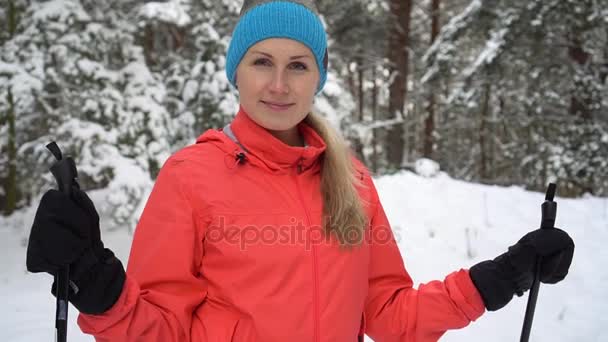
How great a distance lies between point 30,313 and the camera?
13.1 ft

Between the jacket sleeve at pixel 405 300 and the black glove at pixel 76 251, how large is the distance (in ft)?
3.71

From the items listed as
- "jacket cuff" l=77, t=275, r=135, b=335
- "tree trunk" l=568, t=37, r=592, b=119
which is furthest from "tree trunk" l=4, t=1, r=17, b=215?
"tree trunk" l=568, t=37, r=592, b=119

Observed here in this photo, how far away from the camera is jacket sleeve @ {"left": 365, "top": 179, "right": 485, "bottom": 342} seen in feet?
6.10

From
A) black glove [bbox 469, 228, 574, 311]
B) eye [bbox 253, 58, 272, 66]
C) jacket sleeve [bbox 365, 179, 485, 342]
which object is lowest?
jacket sleeve [bbox 365, 179, 485, 342]

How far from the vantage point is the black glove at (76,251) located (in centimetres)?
121

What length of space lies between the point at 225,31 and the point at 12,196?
5729 mm

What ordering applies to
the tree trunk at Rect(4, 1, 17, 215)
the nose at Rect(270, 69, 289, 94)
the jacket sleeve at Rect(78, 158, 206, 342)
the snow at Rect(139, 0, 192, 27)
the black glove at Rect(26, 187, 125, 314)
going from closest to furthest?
the black glove at Rect(26, 187, 125, 314), the jacket sleeve at Rect(78, 158, 206, 342), the nose at Rect(270, 69, 289, 94), the snow at Rect(139, 0, 192, 27), the tree trunk at Rect(4, 1, 17, 215)

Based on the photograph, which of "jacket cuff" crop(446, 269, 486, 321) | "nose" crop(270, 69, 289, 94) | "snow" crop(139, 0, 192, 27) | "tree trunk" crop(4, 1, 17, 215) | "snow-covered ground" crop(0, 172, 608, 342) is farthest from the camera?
"tree trunk" crop(4, 1, 17, 215)

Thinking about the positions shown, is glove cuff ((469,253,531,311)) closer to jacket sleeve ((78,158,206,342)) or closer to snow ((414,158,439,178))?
jacket sleeve ((78,158,206,342))

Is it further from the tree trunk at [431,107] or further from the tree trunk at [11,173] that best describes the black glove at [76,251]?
the tree trunk at [431,107]

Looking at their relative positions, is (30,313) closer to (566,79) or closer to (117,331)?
(117,331)

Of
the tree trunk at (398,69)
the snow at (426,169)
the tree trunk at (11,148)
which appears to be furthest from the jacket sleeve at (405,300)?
the tree trunk at (398,69)

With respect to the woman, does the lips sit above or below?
above

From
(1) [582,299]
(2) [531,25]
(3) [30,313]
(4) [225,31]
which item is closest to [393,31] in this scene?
(2) [531,25]
